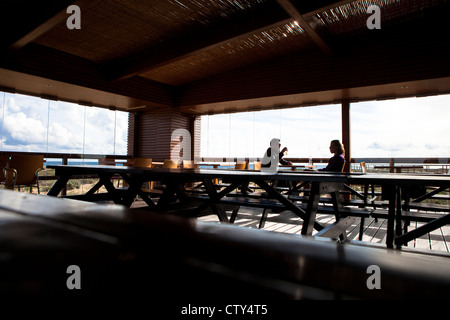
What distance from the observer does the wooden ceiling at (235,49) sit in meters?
4.68

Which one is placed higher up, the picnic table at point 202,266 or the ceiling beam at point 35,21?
the ceiling beam at point 35,21

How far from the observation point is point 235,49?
21.3 feet

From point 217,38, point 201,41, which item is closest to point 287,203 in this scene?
point 217,38

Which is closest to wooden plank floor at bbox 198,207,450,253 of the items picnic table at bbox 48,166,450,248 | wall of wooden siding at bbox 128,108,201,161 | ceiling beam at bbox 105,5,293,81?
picnic table at bbox 48,166,450,248

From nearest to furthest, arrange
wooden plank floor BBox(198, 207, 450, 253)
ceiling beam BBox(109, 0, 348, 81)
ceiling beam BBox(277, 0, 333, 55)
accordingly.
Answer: wooden plank floor BBox(198, 207, 450, 253) < ceiling beam BBox(277, 0, 333, 55) < ceiling beam BBox(109, 0, 348, 81)

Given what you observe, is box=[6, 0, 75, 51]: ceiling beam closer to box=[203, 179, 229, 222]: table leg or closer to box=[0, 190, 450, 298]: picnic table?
box=[203, 179, 229, 222]: table leg

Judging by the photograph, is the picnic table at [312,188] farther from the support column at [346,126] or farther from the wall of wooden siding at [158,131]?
the wall of wooden siding at [158,131]

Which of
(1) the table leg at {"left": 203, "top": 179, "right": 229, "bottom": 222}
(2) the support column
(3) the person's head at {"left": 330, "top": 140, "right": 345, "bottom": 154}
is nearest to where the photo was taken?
(1) the table leg at {"left": 203, "top": 179, "right": 229, "bottom": 222}

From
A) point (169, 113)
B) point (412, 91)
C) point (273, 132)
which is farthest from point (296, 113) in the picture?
point (169, 113)

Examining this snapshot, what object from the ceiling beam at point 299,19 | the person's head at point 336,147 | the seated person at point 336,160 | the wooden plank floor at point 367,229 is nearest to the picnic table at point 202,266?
the wooden plank floor at point 367,229

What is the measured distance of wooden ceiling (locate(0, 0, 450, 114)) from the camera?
4676mm

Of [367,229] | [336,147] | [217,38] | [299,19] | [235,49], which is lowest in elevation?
[367,229]

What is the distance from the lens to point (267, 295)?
8.7 inches

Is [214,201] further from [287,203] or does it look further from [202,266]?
[202,266]
